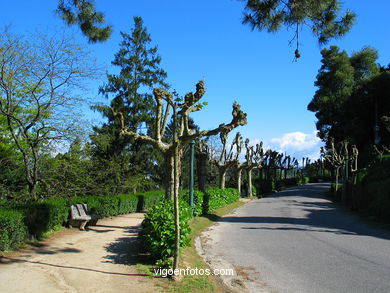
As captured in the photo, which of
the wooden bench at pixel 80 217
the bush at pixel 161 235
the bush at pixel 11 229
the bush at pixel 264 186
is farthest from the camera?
the bush at pixel 264 186

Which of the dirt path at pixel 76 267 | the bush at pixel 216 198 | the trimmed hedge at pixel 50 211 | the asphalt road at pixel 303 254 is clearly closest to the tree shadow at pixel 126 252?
the dirt path at pixel 76 267

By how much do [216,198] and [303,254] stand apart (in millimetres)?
11580

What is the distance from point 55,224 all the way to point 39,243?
1488mm

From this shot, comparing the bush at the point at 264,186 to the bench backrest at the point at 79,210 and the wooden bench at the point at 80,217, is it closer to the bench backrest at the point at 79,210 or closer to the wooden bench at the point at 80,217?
the bench backrest at the point at 79,210

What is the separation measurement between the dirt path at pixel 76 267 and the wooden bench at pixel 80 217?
67 centimetres

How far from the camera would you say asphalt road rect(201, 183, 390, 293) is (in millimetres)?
6492

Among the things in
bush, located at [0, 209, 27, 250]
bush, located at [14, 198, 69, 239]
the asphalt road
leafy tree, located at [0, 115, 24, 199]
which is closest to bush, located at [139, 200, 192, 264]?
the asphalt road

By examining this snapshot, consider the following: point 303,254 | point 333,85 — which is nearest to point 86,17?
point 303,254

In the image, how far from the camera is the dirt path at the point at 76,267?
5.54 metres

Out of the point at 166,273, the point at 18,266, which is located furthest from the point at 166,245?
the point at 18,266

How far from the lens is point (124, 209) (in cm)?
1479

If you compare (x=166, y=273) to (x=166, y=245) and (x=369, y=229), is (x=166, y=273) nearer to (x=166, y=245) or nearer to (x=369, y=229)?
(x=166, y=245)

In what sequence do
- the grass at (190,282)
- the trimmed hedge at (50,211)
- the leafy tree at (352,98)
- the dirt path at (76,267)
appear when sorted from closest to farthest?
the dirt path at (76,267) < the grass at (190,282) < the trimmed hedge at (50,211) < the leafy tree at (352,98)

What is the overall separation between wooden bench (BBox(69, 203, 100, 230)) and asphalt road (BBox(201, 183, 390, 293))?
3.61m
